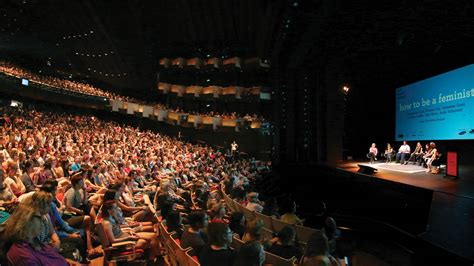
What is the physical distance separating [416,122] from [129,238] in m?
11.5

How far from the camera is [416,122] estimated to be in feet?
41.0

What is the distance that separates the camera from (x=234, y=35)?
89.7 ft

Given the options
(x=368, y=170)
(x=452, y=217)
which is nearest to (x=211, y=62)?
(x=368, y=170)

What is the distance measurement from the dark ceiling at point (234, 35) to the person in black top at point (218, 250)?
668 cm

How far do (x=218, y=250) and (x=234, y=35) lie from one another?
26.0m

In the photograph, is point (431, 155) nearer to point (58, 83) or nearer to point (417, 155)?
point (417, 155)

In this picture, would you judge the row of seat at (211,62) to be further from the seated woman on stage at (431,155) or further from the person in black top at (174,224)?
the person in black top at (174,224)

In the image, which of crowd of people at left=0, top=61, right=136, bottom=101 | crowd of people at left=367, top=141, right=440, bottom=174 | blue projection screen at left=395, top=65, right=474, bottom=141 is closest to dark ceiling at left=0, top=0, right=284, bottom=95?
crowd of people at left=0, top=61, right=136, bottom=101

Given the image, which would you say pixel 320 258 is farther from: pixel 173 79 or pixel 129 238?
pixel 173 79

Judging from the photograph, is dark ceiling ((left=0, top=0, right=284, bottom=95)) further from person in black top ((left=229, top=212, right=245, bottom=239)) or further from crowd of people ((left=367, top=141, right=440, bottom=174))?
person in black top ((left=229, top=212, right=245, bottom=239))

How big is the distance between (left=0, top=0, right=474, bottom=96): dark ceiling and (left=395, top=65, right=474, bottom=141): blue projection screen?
48cm

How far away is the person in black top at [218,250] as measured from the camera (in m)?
2.69

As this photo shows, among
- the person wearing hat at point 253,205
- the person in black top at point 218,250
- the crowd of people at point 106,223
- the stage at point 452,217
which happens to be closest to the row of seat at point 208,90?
the crowd of people at point 106,223

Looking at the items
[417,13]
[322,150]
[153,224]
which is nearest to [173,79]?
[322,150]
